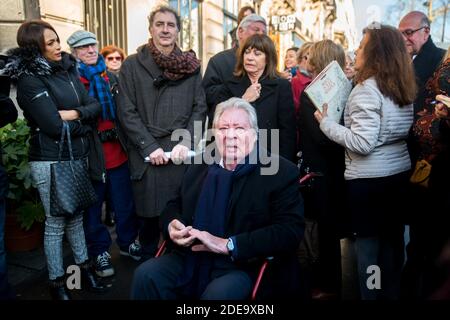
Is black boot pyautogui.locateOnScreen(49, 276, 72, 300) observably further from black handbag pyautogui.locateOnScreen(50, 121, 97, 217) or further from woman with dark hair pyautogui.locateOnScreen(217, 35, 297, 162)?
woman with dark hair pyautogui.locateOnScreen(217, 35, 297, 162)

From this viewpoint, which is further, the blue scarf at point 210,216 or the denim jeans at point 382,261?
the denim jeans at point 382,261

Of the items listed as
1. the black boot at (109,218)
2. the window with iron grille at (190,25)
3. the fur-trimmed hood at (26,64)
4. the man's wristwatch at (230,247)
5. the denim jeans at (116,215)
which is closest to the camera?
the man's wristwatch at (230,247)

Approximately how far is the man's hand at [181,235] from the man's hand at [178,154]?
0.89m

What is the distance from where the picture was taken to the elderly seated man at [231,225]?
2.24 meters

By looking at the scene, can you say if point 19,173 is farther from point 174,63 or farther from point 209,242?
point 209,242

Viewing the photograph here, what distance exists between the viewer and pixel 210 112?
3619 millimetres

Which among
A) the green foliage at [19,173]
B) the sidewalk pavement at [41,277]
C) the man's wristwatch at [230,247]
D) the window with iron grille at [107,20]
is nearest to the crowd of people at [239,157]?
the man's wristwatch at [230,247]

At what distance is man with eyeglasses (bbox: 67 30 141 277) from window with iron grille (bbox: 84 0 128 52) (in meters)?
3.24

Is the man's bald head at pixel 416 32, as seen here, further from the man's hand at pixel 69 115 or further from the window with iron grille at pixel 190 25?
the window with iron grille at pixel 190 25

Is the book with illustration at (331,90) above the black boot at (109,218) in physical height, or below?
above

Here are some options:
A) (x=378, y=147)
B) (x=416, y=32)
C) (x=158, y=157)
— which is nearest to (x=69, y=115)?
(x=158, y=157)

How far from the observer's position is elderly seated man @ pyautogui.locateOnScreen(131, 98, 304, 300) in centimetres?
224

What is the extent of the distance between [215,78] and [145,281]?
2.13 m

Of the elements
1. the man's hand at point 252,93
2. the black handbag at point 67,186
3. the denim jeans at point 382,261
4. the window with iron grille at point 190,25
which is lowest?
the denim jeans at point 382,261
